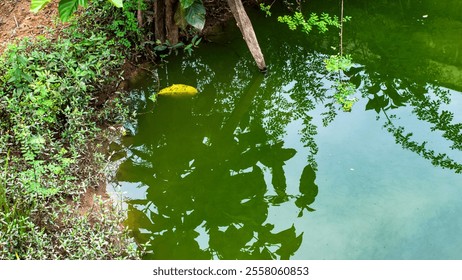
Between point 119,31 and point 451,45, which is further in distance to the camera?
point 451,45

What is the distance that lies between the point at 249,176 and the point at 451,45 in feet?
7.71

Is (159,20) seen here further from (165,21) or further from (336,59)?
(336,59)

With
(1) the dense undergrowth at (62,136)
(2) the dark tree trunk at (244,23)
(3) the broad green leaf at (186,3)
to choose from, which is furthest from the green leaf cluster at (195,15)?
(1) the dense undergrowth at (62,136)

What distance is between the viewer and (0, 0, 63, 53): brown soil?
4.75 m

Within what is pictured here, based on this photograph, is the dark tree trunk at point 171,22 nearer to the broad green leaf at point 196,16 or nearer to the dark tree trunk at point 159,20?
the dark tree trunk at point 159,20

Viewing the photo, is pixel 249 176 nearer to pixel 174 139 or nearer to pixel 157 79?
pixel 174 139

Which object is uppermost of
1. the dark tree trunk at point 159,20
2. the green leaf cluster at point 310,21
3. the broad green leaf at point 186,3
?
the broad green leaf at point 186,3

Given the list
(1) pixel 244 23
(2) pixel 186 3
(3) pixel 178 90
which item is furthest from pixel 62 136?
(1) pixel 244 23

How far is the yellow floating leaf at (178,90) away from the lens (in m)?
4.79

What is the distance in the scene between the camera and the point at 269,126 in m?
4.50

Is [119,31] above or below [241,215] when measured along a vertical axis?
above

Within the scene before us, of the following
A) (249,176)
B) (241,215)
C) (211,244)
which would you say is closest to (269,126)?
(249,176)

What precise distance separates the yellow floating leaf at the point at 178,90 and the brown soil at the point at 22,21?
103cm

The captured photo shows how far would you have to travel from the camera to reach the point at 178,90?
479 centimetres
